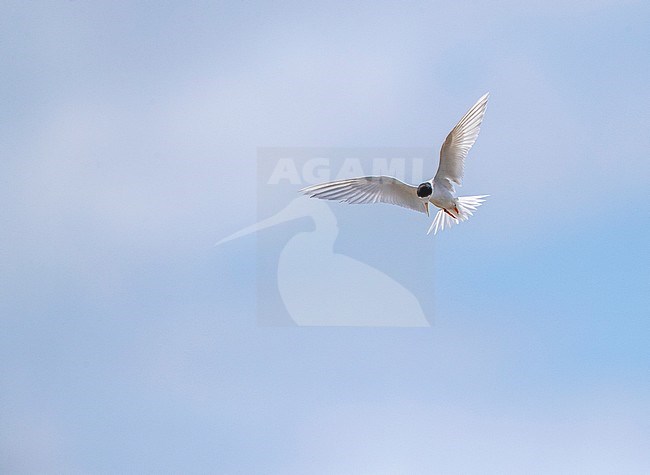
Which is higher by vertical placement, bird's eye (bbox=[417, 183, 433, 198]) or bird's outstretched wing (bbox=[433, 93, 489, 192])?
bird's outstretched wing (bbox=[433, 93, 489, 192])

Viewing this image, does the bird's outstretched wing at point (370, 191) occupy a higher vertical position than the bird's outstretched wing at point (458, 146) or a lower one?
lower

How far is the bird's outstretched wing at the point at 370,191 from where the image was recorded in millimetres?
10242

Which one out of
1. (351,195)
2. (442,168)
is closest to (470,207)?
(442,168)

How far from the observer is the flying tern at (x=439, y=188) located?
1028cm

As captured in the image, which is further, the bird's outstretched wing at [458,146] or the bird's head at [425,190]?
the bird's head at [425,190]

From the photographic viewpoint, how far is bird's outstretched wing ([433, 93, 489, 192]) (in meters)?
10.2

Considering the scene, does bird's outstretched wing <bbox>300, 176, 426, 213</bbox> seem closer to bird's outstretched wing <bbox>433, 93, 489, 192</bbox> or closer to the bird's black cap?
the bird's black cap

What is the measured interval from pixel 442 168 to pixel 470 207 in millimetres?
448

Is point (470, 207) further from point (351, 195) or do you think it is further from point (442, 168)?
point (351, 195)

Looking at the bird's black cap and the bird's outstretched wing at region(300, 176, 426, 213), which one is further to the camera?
the bird's black cap

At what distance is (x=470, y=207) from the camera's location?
10.7 metres

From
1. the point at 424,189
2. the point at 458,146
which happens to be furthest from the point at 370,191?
the point at 458,146

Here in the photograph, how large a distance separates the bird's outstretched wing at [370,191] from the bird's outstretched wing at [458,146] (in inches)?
12.3

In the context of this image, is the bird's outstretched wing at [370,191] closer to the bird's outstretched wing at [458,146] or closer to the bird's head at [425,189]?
the bird's head at [425,189]
